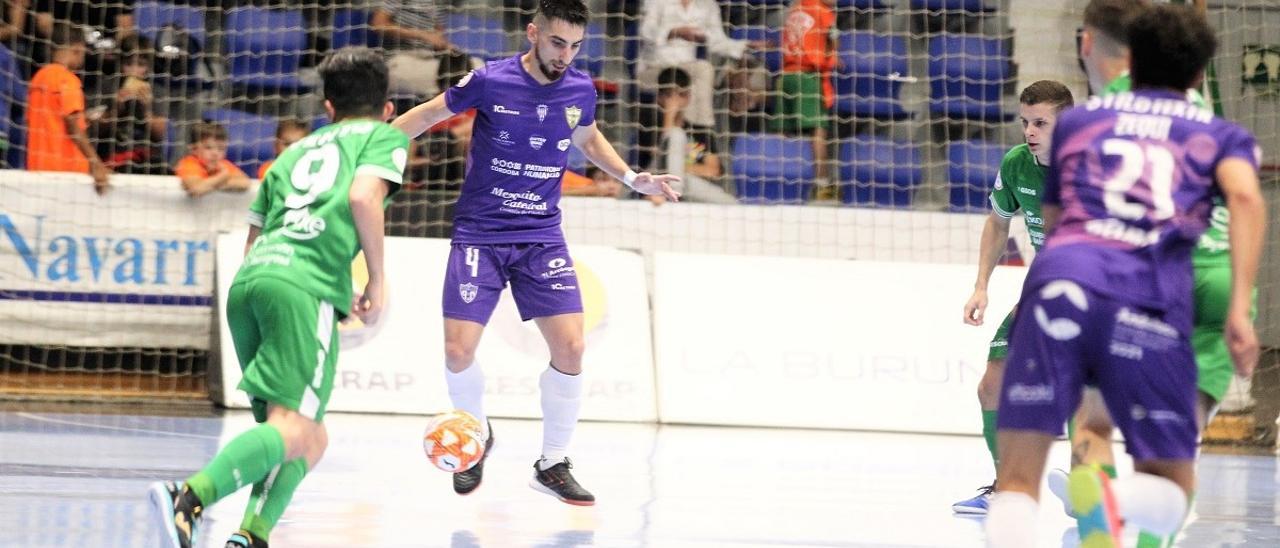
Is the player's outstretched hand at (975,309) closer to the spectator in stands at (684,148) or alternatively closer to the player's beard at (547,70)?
the player's beard at (547,70)

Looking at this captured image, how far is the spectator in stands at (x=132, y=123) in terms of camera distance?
1087 centimetres

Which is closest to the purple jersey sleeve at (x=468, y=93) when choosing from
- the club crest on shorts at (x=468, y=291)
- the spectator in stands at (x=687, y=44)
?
the club crest on shorts at (x=468, y=291)

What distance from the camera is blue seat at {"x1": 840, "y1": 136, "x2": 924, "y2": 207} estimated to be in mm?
12156

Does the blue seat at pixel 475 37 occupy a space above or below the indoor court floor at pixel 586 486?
above

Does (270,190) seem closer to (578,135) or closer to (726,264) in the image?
(578,135)

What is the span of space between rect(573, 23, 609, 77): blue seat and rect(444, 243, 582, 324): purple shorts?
605 cm

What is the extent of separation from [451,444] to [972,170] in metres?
7.59

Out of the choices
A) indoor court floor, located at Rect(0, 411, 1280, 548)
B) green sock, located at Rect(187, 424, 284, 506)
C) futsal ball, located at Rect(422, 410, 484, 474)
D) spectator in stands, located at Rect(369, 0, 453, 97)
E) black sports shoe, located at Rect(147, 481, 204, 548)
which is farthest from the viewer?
spectator in stands, located at Rect(369, 0, 453, 97)

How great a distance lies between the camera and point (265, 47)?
11.7m

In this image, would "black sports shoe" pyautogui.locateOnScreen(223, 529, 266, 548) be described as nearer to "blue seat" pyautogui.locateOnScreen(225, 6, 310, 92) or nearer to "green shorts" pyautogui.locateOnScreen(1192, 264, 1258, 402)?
"green shorts" pyautogui.locateOnScreen(1192, 264, 1258, 402)

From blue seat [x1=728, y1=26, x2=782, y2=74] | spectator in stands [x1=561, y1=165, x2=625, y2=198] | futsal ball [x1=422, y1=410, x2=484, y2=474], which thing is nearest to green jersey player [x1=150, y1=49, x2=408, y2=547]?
futsal ball [x1=422, y1=410, x2=484, y2=474]

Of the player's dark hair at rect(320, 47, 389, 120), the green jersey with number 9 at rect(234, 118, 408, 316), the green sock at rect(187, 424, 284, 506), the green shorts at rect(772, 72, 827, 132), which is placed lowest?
the green sock at rect(187, 424, 284, 506)

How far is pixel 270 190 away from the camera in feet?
13.9

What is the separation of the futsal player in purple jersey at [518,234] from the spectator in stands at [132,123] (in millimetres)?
5379
